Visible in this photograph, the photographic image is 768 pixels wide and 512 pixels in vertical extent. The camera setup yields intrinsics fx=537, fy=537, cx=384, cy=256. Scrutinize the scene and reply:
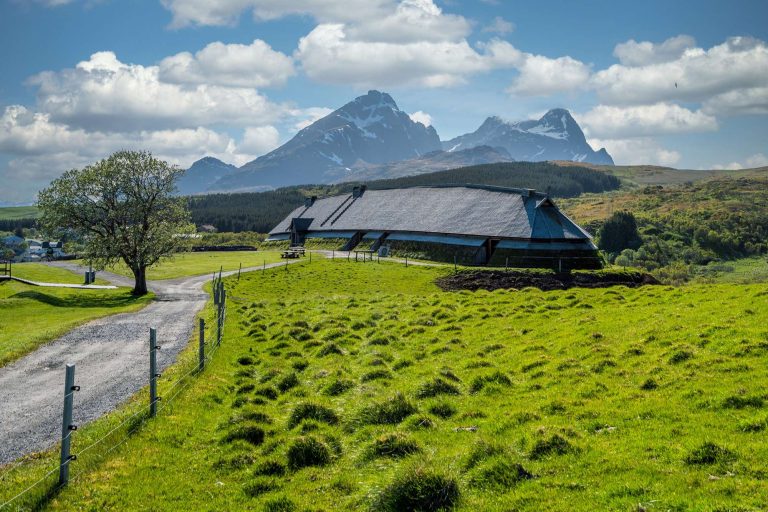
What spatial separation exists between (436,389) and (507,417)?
10.4 feet

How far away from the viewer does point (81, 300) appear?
169 feet

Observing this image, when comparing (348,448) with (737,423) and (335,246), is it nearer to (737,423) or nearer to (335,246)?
(737,423)

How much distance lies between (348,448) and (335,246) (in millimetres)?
93277

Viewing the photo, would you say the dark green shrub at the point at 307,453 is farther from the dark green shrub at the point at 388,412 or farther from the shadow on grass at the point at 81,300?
the shadow on grass at the point at 81,300

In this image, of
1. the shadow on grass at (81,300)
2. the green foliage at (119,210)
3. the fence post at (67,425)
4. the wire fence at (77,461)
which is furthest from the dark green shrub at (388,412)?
the green foliage at (119,210)

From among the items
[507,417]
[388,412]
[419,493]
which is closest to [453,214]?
[388,412]

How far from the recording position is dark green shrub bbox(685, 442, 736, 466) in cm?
955

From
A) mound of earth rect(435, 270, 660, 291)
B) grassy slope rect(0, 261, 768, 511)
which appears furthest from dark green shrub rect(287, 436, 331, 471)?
mound of earth rect(435, 270, 660, 291)

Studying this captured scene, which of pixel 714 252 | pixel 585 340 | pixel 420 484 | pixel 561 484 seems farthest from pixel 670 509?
pixel 714 252

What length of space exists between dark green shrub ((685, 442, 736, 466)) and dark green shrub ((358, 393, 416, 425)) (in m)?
6.96

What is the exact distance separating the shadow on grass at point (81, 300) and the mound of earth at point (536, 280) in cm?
3125

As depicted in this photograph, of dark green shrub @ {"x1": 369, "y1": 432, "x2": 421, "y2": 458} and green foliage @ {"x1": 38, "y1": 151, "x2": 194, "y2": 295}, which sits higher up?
green foliage @ {"x1": 38, "y1": 151, "x2": 194, "y2": 295}

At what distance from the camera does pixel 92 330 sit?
32344mm

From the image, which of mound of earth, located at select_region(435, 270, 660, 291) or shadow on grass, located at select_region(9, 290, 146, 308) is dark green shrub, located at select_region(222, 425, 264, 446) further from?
mound of earth, located at select_region(435, 270, 660, 291)
